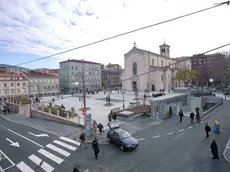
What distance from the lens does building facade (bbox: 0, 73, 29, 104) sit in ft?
174

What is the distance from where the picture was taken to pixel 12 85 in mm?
55312

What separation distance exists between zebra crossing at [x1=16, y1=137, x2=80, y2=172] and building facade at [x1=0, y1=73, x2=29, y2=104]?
150ft

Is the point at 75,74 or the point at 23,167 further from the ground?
the point at 75,74

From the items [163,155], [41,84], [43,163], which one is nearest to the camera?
[43,163]

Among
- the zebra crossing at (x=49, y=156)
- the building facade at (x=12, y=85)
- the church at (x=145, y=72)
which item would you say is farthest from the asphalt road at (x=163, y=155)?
the building facade at (x=12, y=85)

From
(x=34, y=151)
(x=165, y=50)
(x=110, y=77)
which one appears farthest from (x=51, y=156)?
(x=110, y=77)

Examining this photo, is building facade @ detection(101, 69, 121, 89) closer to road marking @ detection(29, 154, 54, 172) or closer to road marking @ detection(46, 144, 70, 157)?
road marking @ detection(46, 144, 70, 157)

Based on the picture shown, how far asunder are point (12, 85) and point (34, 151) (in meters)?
50.0

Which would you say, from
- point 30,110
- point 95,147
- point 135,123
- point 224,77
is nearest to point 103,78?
point 224,77

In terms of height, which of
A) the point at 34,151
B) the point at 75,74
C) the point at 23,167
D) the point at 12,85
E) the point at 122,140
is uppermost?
the point at 75,74

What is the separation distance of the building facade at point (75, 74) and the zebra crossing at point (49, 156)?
57.8 m

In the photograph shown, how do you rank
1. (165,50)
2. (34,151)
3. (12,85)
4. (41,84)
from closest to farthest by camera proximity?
(34,151)
(12,85)
(41,84)
(165,50)

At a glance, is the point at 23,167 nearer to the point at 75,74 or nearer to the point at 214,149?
the point at 214,149

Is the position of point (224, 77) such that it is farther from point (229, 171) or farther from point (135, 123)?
point (229, 171)
